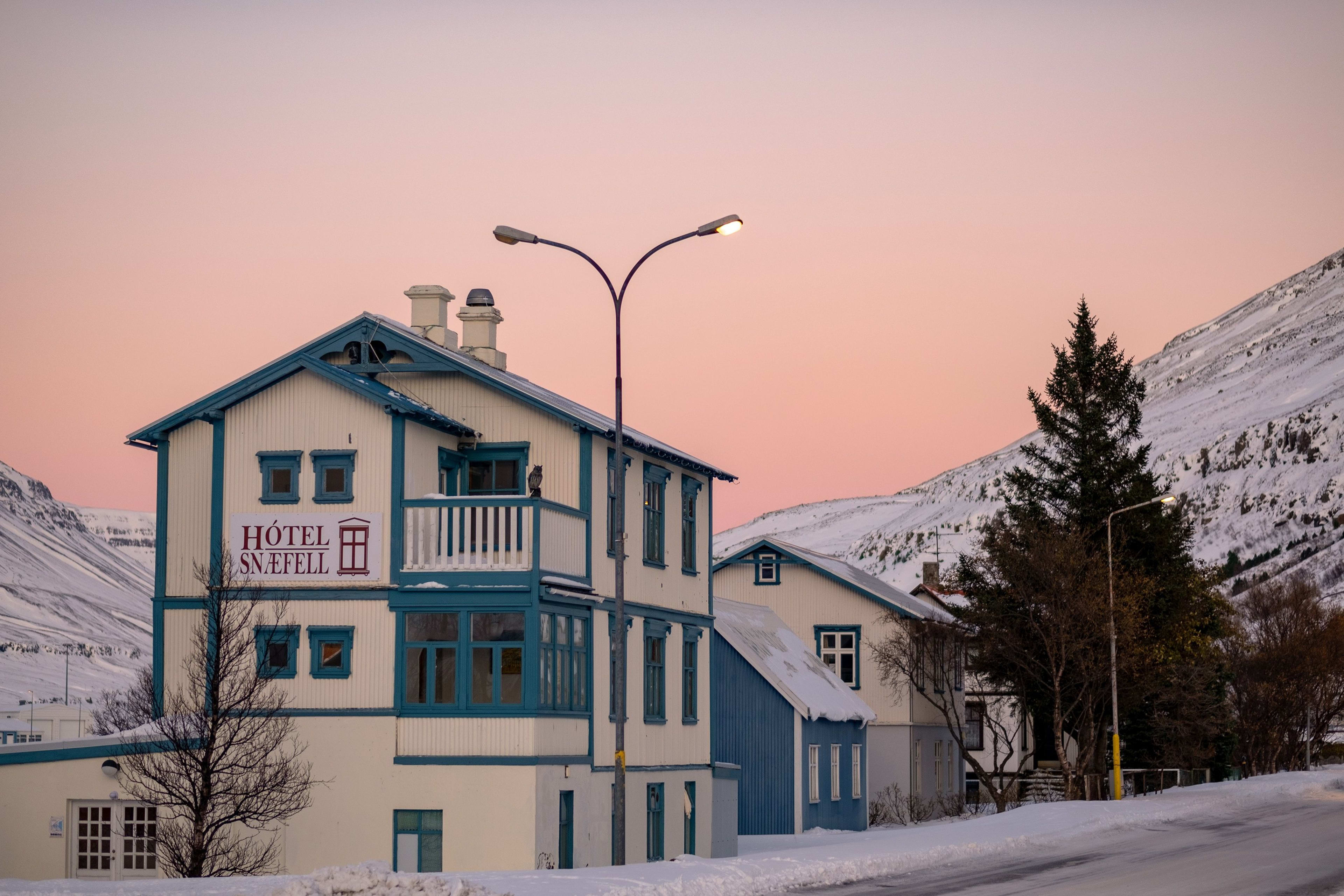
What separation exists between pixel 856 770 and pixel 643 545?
19.6 metres

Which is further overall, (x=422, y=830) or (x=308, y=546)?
(x=308, y=546)

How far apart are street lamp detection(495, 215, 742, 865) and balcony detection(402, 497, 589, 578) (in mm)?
2025

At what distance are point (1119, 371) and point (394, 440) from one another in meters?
38.1

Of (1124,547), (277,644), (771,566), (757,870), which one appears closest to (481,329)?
(277,644)

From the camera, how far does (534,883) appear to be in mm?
21000

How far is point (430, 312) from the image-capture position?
33.2 meters

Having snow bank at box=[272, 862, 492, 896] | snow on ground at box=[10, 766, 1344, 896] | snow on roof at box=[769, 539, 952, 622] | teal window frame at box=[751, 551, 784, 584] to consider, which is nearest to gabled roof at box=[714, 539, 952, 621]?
snow on roof at box=[769, 539, 952, 622]

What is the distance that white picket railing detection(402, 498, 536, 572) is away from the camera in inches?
1101

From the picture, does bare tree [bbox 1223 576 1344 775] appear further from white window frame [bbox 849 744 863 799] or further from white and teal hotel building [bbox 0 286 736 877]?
white and teal hotel building [bbox 0 286 736 877]

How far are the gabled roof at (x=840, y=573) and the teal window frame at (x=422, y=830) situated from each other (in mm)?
28244

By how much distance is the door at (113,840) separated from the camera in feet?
89.4

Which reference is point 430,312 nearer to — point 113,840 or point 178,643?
point 178,643

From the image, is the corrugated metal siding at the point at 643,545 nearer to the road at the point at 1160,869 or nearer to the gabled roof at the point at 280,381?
the gabled roof at the point at 280,381

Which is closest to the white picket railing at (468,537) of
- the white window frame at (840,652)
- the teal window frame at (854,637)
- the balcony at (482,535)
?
the balcony at (482,535)
